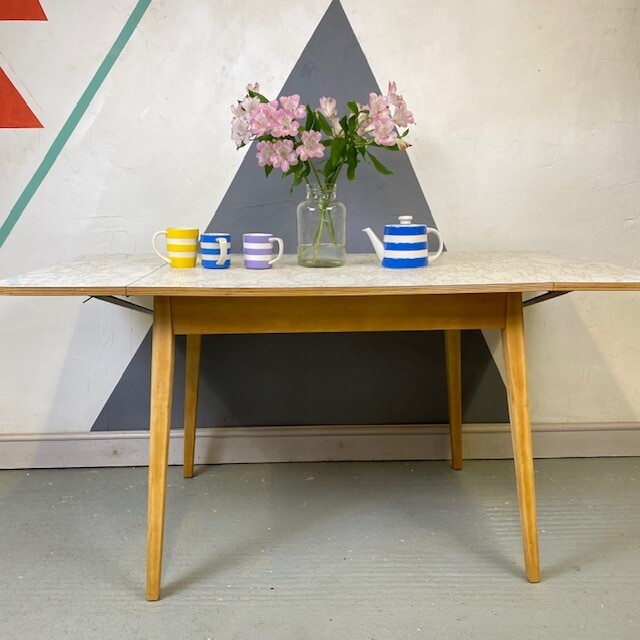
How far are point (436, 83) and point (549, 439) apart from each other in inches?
44.0

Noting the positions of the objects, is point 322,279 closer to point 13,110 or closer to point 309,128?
point 309,128

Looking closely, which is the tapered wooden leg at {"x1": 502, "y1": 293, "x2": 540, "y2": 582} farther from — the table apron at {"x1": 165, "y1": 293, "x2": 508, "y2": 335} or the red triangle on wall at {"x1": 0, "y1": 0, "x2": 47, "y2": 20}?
the red triangle on wall at {"x1": 0, "y1": 0, "x2": 47, "y2": 20}

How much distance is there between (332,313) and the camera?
1378 millimetres

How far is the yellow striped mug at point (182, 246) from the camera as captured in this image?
59.2 inches

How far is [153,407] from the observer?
1355 mm

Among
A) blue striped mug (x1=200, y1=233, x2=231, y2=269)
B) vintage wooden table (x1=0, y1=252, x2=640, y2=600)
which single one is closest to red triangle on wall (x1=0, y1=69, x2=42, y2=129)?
vintage wooden table (x1=0, y1=252, x2=640, y2=600)

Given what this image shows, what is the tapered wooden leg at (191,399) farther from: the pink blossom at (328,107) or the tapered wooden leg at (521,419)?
the tapered wooden leg at (521,419)

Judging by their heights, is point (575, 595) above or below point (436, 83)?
below

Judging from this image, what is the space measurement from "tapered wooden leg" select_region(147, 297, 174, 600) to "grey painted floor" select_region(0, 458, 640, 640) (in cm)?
9

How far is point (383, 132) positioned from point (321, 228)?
25 centimetres

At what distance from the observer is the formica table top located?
48.9 inches

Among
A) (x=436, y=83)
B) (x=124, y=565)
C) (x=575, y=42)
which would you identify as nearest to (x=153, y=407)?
(x=124, y=565)

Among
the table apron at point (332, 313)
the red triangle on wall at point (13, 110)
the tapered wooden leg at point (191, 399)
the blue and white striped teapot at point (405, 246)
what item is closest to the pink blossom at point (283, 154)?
the blue and white striped teapot at point (405, 246)

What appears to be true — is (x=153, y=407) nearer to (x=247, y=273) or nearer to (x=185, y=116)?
(x=247, y=273)
